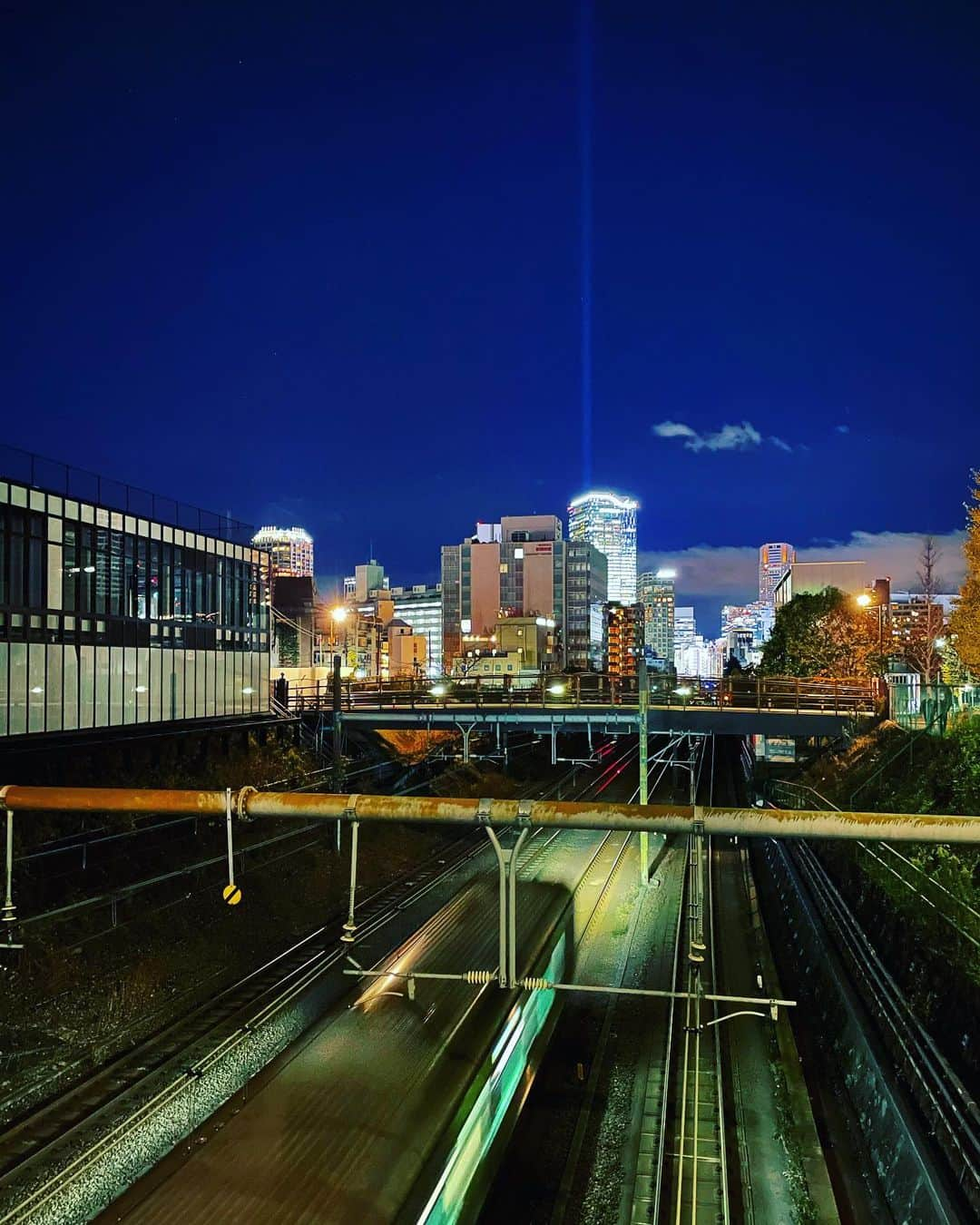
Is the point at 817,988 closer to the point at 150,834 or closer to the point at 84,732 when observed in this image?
the point at 150,834

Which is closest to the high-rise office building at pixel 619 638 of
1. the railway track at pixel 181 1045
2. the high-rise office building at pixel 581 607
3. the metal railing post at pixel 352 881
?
the high-rise office building at pixel 581 607

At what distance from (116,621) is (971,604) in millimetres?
39279

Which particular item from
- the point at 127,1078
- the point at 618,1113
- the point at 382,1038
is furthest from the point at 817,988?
the point at 127,1078

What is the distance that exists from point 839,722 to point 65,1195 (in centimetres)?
3264

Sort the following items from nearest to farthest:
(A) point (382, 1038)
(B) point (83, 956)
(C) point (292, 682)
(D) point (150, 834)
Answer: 1. (A) point (382, 1038)
2. (B) point (83, 956)
3. (D) point (150, 834)
4. (C) point (292, 682)

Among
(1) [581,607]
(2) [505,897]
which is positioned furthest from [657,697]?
(1) [581,607]

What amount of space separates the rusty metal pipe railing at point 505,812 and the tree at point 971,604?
1594 inches

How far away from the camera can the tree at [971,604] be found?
39.8m

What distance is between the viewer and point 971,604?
4116 cm

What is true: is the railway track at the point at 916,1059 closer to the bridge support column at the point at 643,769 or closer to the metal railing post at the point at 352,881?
the bridge support column at the point at 643,769

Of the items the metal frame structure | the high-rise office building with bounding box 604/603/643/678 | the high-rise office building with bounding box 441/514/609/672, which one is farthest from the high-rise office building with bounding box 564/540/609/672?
the metal frame structure

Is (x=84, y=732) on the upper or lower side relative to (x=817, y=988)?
upper

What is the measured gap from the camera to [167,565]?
118 feet

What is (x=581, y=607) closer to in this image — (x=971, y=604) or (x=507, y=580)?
(x=507, y=580)
